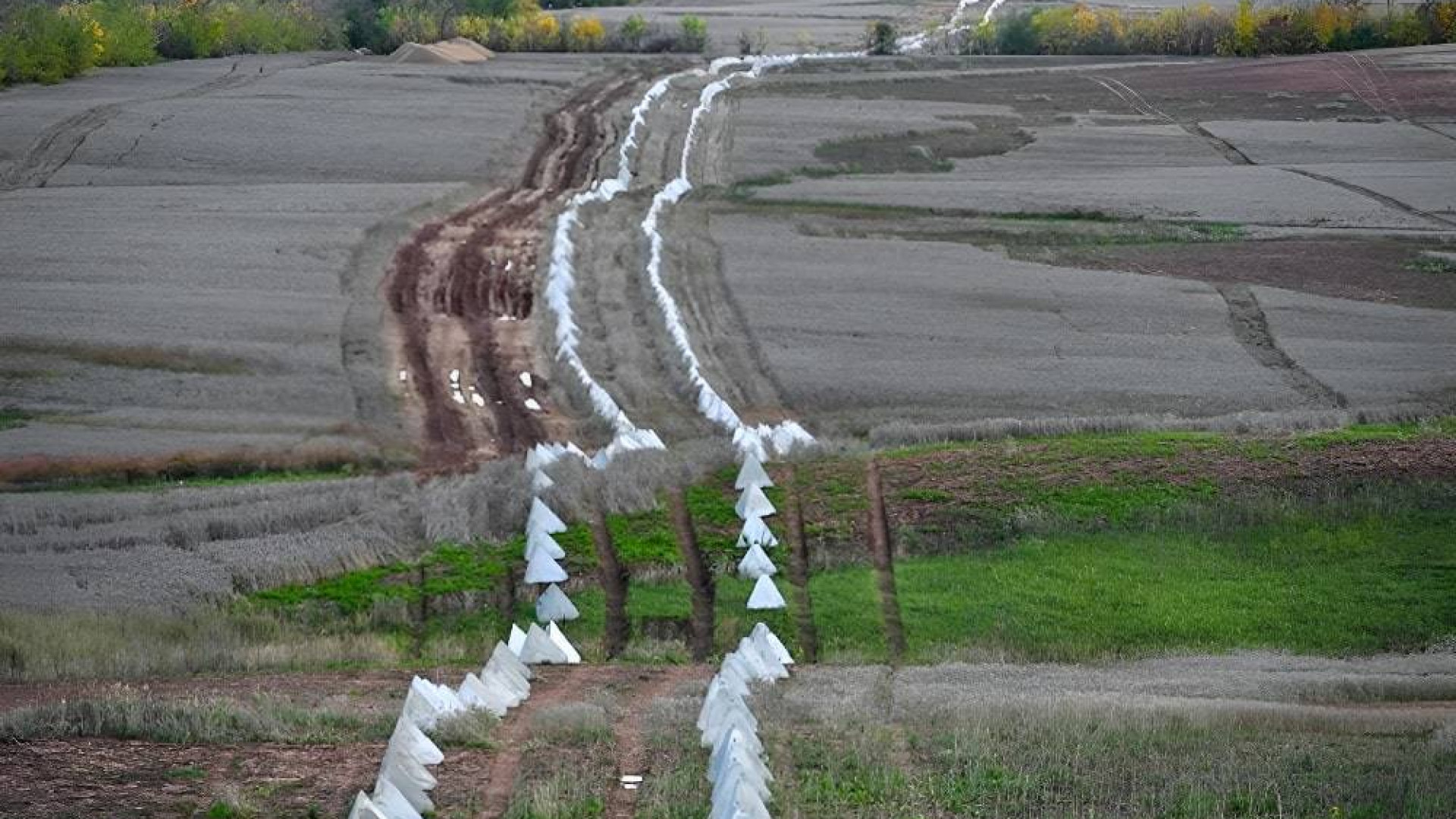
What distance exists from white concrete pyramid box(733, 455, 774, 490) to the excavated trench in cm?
482

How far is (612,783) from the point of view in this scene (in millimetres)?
20328

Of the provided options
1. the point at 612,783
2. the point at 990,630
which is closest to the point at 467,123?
the point at 990,630

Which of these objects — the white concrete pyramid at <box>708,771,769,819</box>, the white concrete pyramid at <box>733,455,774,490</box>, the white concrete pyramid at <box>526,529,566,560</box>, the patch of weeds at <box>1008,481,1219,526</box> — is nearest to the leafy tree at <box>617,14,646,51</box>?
the white concrete pyramid at <box>733,455,774,490</box>

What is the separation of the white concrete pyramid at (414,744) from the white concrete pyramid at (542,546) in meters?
10.6

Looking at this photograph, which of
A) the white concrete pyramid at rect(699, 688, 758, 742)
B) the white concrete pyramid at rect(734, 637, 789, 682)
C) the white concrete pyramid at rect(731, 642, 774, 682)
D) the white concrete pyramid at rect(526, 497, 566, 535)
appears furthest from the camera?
the white concrete pyramid at rect(526, 497, 566, 535)

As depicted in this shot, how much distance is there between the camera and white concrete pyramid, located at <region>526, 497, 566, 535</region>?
107 ft

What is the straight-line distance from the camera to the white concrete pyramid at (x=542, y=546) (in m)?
31.6

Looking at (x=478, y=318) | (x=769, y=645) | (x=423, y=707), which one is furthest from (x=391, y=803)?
(x=478, y=318)

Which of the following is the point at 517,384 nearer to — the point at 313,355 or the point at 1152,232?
the point at 313,355

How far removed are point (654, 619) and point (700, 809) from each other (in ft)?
36.3

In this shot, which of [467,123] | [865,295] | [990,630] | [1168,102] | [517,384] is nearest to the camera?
[990,630]

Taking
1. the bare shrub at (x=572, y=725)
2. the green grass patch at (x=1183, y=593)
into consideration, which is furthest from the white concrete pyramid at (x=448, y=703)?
the green grass patch at (x=1183, y=593)

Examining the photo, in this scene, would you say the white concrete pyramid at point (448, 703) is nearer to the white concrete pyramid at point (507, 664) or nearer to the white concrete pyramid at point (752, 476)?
the white concrete pyramid at point (507, 664)

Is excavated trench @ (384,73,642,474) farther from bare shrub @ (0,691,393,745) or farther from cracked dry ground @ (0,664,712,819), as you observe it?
bare shrub @ (0,691,393,745)
